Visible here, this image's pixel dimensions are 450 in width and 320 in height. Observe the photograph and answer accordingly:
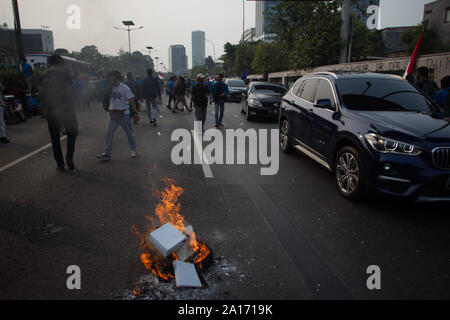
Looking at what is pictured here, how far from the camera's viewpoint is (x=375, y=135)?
167 inches

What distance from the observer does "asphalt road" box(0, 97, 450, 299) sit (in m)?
2.75

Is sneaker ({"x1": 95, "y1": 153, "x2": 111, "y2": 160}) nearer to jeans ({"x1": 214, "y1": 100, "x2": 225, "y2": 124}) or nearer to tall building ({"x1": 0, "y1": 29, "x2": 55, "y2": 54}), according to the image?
jeans ({"x1": 214, "y1": 100, "x2": 225, "y2": 124})

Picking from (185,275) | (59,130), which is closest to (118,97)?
(59,130)

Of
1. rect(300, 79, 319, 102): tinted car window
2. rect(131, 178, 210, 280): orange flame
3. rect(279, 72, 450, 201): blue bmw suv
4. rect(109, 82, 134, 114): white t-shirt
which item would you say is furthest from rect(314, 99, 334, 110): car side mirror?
rect(109, 82, 134, 114): white t-shirt

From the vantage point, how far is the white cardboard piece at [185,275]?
260 centimetres

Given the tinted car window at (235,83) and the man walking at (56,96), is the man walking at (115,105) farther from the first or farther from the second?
the tinted car window at (235,83)

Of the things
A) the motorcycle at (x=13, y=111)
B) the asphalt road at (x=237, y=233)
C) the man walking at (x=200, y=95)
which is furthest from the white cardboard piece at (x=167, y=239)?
the motorcycle at (x=13, y=111)

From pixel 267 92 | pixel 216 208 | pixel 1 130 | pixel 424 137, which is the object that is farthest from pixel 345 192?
pixel 267 92

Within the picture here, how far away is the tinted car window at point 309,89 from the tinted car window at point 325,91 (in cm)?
20

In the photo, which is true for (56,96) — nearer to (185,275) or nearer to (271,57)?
(185,275)

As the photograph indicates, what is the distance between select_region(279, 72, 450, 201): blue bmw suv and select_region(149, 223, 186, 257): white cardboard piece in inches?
107

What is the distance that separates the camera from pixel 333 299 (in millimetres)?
2564

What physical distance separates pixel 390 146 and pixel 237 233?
222cm
